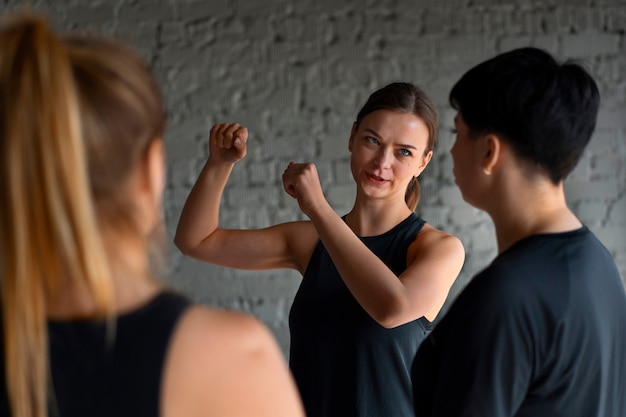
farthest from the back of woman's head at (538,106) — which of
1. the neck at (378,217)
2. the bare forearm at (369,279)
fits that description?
the neck at (378,217)

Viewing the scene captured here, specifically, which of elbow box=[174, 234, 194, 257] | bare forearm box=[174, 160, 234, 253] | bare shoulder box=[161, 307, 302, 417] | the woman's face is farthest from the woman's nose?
bare shoulder box=[161, 307, 302, 417]

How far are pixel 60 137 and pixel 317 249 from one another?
3.77ft

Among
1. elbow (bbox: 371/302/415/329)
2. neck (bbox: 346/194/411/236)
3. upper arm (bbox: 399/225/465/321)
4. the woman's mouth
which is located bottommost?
elbow (bbox: 371/302/415/329)

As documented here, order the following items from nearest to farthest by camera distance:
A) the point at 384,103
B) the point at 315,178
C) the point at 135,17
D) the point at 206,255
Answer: the point at 315,178 < the point at 384,103 < the point at 206,255 < the point at 135,17

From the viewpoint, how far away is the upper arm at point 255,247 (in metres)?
1.92

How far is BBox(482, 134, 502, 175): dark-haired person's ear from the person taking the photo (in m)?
1.07

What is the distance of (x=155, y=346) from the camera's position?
0.72 m

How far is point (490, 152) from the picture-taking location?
1079 mm

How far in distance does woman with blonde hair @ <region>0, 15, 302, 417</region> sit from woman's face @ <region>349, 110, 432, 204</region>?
3.24 feet

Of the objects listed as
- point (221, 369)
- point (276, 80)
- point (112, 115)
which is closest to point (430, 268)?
point (221, 369)

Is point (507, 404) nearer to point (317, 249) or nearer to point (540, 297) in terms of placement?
point (540, 297)

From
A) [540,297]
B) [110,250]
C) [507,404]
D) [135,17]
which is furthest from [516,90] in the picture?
[135,17]

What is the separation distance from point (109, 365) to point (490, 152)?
614 mm

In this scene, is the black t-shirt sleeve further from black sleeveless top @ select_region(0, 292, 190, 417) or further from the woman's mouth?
the woman's mouth
